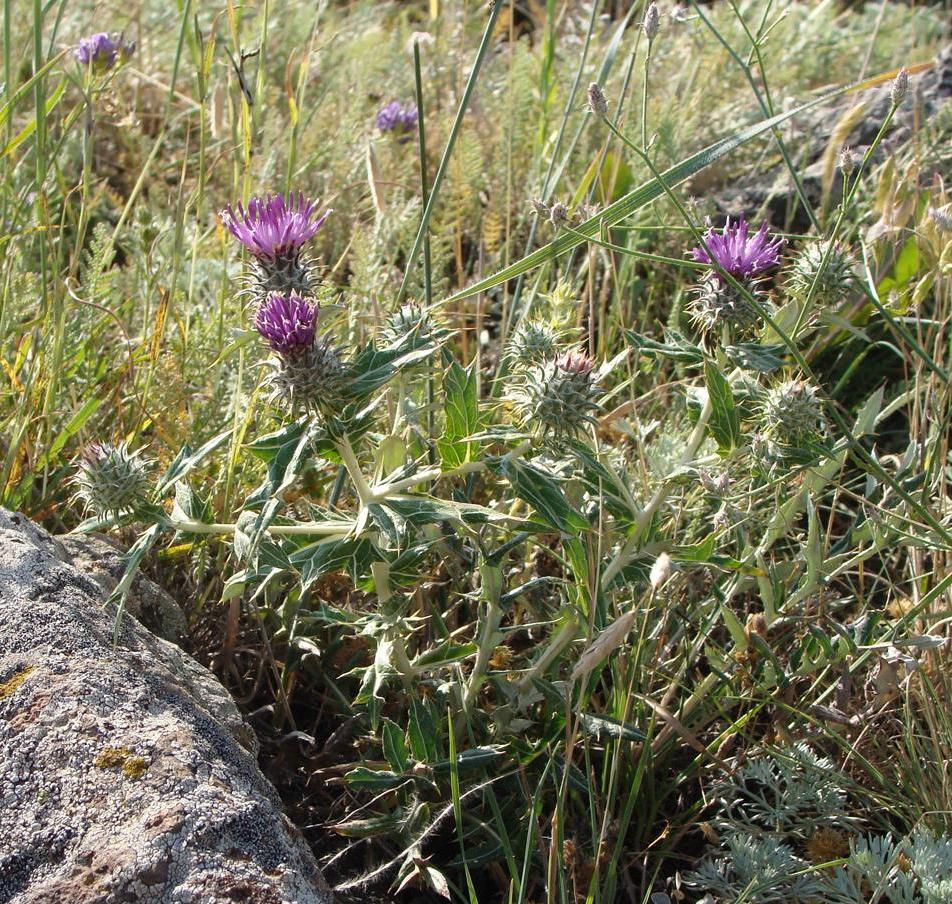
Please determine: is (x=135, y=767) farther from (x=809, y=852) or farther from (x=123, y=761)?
(x=809, y=852)

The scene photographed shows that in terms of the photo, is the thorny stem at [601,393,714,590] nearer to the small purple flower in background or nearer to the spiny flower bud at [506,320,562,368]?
the spiny flower bud at [506,320,562,368]

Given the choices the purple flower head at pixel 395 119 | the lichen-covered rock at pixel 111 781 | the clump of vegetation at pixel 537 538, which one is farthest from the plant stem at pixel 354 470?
the purple flower head at pixel 395 119

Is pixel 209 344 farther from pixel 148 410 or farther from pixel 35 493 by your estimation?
pixel 35 493

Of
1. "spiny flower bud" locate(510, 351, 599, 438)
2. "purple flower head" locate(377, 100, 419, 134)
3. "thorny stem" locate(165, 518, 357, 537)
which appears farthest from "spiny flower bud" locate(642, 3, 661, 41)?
"purple flower head" locate(377, 100, 419, 134)

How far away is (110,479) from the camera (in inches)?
68.9

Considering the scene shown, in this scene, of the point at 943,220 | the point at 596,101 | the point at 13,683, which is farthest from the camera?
the point at 943,220

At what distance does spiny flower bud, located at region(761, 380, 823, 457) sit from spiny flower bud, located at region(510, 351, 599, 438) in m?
0.33

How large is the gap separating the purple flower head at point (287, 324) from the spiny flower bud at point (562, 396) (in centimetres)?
35

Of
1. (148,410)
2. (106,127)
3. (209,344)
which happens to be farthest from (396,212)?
(106,127)

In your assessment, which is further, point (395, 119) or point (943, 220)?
point (395, 119)

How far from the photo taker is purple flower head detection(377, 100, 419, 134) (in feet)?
12.6

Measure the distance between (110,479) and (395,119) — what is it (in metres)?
2.46

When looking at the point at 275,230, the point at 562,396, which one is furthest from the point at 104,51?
the point at 562,396

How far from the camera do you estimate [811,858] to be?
1784mm
